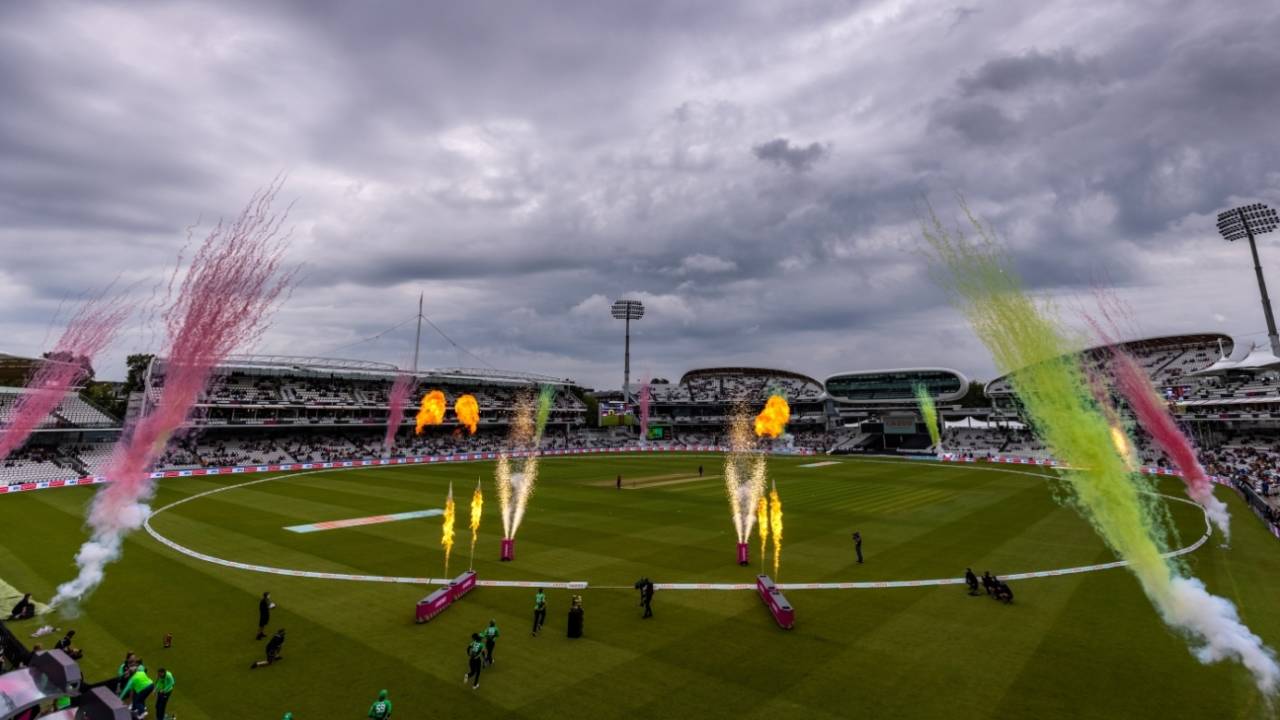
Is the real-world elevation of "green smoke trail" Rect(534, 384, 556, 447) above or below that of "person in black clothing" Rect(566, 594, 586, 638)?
above

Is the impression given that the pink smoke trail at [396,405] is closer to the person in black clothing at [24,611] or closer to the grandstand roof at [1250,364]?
the person in black clothing at [24,611]

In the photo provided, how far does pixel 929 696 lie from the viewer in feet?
45.7

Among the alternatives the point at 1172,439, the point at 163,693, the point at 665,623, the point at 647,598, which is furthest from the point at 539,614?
the point at 1172,439

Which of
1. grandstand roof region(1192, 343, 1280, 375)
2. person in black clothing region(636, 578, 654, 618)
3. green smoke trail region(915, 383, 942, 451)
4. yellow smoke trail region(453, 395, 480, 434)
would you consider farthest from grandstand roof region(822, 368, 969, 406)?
person in black clothing region(636, 578, 654, 618)

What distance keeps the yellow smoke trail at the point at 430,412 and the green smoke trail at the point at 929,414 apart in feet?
260

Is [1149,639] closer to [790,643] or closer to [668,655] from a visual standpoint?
[790,643]

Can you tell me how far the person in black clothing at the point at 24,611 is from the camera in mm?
18922

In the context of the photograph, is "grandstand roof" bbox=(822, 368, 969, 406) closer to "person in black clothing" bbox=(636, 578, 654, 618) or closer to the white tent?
the white tent

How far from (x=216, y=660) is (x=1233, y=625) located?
29531 millimetres

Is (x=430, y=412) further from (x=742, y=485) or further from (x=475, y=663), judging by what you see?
(x=475, y=663)

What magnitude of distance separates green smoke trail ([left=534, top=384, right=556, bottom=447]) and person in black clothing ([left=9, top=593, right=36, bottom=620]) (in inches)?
3321

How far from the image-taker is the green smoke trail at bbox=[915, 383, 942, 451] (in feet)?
304

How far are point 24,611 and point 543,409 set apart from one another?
3562 inches

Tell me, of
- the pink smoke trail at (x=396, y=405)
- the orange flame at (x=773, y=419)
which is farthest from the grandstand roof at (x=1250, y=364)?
the pink smoke trail at (x=396, y=405)
